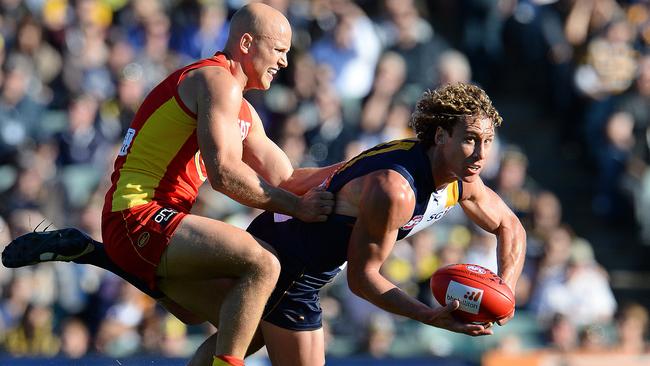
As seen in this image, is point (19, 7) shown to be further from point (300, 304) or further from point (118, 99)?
point (300, 304)

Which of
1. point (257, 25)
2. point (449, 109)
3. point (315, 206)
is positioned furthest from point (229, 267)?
point (449, 109)

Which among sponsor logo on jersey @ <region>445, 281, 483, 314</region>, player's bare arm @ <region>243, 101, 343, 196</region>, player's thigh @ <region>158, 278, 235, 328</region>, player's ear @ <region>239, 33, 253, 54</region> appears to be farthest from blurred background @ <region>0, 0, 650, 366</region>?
player's ear @ <region>239, 33, 253, 54</region>

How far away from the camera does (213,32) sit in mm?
12266

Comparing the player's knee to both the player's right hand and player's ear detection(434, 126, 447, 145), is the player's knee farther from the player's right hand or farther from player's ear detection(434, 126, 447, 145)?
player's ear detection(434, 126, 447, 145)

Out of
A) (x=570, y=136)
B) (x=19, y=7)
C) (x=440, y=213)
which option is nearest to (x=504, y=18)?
(x=570, y=136)

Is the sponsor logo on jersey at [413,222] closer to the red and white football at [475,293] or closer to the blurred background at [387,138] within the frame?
the red and white football at [475,293]

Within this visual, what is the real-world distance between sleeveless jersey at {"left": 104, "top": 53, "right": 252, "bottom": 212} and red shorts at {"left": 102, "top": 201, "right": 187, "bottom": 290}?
0.18 feet

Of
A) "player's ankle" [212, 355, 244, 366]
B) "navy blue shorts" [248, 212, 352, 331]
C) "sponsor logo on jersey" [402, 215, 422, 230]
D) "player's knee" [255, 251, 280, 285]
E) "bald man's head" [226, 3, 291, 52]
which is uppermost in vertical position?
"bald man's head" [226, 3, 291, 52]

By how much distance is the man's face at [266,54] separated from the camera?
6066mm

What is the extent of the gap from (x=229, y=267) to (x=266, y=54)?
1107mm

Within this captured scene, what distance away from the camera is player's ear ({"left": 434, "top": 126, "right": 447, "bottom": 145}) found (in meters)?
6.00

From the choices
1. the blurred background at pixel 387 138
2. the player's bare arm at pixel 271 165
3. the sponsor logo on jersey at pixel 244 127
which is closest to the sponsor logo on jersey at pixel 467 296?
A: the player's bare arm at pixel 271 165

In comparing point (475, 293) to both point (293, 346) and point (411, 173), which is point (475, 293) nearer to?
point (411, 173)

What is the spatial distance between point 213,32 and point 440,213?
645 cm
